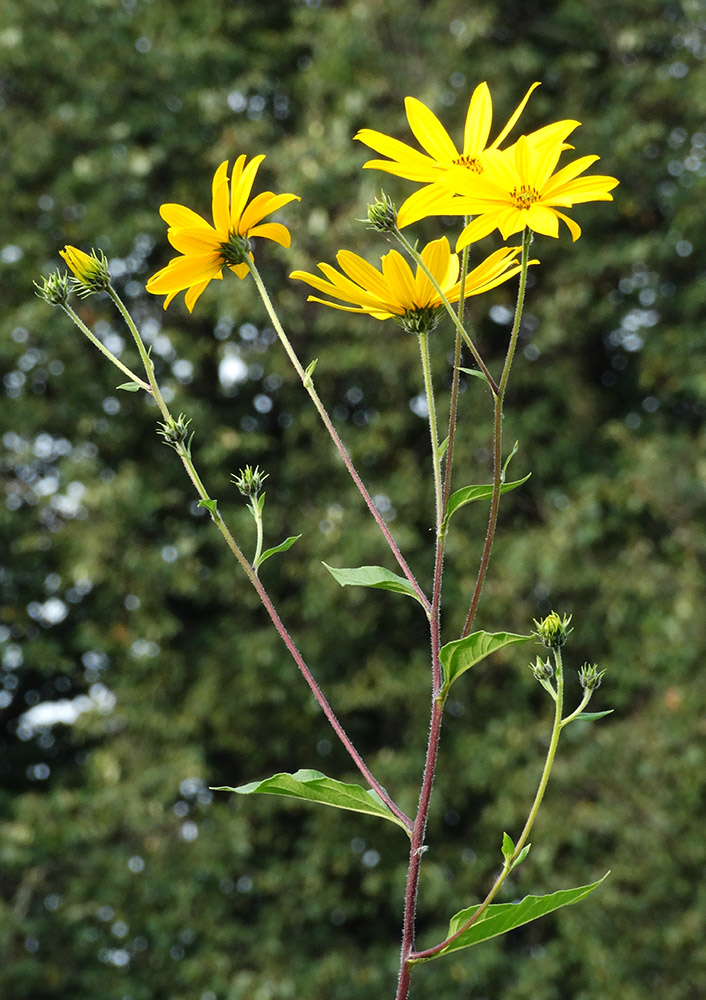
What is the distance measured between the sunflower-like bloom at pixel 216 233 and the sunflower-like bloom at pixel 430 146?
74 mm

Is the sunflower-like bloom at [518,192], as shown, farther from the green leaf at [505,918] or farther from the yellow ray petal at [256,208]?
the green leaf at [505,918]

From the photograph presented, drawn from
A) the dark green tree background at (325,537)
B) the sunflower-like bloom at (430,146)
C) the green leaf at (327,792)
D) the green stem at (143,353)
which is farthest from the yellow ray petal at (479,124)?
the dark green tree background at (325,537)

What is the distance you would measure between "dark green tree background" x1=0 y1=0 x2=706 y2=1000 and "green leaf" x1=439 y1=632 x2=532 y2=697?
2.12 meters

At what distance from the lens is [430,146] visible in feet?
1.86

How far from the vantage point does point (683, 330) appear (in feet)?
9.16

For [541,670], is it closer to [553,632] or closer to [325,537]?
[553,632]

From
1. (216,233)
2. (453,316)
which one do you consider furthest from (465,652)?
(216,233)

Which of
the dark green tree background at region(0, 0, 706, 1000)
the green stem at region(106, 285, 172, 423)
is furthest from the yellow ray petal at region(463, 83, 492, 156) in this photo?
the dark green tree background at region(0, 0, 706, 1000)

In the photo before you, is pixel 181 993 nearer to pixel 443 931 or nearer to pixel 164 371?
pixel 443 931

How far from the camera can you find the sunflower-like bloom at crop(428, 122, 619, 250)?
48 centimetres

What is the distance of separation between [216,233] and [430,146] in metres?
0.13

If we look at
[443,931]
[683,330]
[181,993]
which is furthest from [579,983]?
[683,330]

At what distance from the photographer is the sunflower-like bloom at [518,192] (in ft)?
1.57

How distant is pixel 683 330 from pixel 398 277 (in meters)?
2.41
